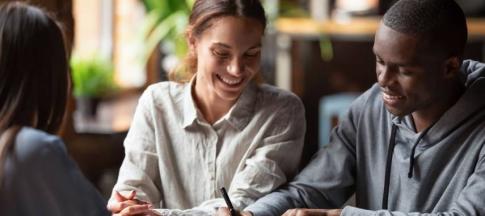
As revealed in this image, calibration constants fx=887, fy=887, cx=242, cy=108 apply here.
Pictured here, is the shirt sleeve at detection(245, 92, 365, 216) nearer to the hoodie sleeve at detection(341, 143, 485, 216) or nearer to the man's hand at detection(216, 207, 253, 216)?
the man's hand at detection(216, 207, 253, 216)

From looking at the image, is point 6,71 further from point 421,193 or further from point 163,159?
point 421,193

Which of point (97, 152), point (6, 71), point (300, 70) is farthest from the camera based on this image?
point (300, 70)

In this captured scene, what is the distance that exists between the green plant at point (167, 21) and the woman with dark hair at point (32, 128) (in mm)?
2843

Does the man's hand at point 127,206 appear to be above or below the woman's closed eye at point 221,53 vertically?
below

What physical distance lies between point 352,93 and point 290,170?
3.38m

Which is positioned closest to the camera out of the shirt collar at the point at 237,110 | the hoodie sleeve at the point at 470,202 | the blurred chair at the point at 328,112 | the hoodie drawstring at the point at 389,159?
the hoodie sleeve at the point at 470,202

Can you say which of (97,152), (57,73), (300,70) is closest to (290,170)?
(57,73)

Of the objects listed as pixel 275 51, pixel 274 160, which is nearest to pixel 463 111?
pixel 274 160

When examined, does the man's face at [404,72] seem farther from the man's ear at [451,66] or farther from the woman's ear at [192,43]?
the woman's ear at [192,43]

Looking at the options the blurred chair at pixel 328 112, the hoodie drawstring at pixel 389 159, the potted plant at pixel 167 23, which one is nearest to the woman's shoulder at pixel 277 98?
the hoodie drawstring at pixel 389 159

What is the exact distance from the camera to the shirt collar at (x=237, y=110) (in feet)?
6.07

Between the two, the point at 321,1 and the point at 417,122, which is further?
the point at 321,1

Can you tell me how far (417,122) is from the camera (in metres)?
1.72

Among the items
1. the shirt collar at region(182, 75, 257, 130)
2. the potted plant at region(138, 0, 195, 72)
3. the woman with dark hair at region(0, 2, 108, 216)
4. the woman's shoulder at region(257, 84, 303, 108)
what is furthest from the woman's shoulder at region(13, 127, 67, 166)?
the potted plant at region(138, 0, 195, 72)
